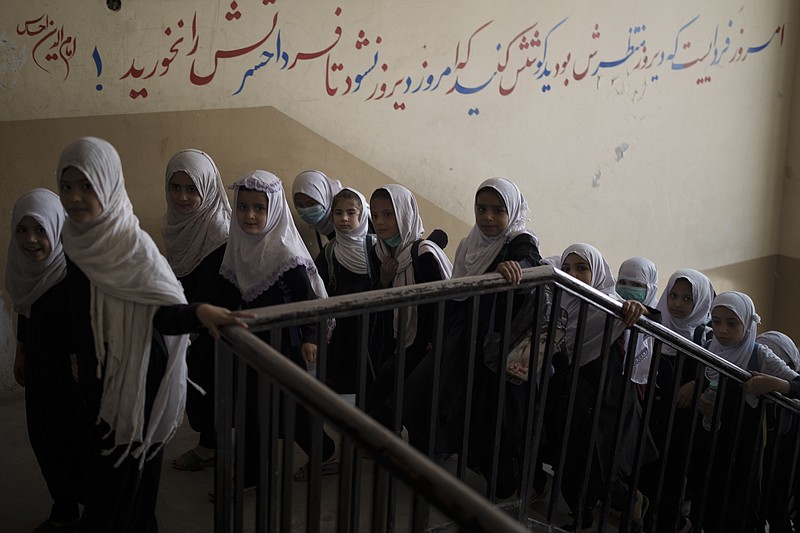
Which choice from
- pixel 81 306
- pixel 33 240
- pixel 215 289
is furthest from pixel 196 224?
pixel 81 306

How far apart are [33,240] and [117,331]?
2.42ft

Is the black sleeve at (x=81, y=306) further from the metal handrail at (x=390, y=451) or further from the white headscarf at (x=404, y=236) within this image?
the white headscarf at (x=404, y=236)

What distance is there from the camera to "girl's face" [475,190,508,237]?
9.87 ft

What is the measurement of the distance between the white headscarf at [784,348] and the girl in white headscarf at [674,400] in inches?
10.5

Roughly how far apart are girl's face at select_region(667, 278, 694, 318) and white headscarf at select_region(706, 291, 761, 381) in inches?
6.8

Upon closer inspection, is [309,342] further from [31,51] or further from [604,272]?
[31,51]

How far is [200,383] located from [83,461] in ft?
2.61

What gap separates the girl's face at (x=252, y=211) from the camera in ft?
9.69

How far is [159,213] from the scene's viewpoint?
410 centimetres

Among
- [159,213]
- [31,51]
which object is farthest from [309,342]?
[31,51]

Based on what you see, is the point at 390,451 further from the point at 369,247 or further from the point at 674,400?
the point at 369,247

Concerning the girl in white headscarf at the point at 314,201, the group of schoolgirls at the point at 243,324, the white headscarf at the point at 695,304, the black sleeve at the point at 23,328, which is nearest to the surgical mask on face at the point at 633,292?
the group of schoolgirls at the point at 243,324

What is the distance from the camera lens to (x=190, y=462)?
3.15 m

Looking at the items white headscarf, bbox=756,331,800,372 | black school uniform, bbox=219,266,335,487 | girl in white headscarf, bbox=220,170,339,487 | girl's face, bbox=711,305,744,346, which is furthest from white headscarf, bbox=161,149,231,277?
white headscarf, bbox=756,331,800,372
